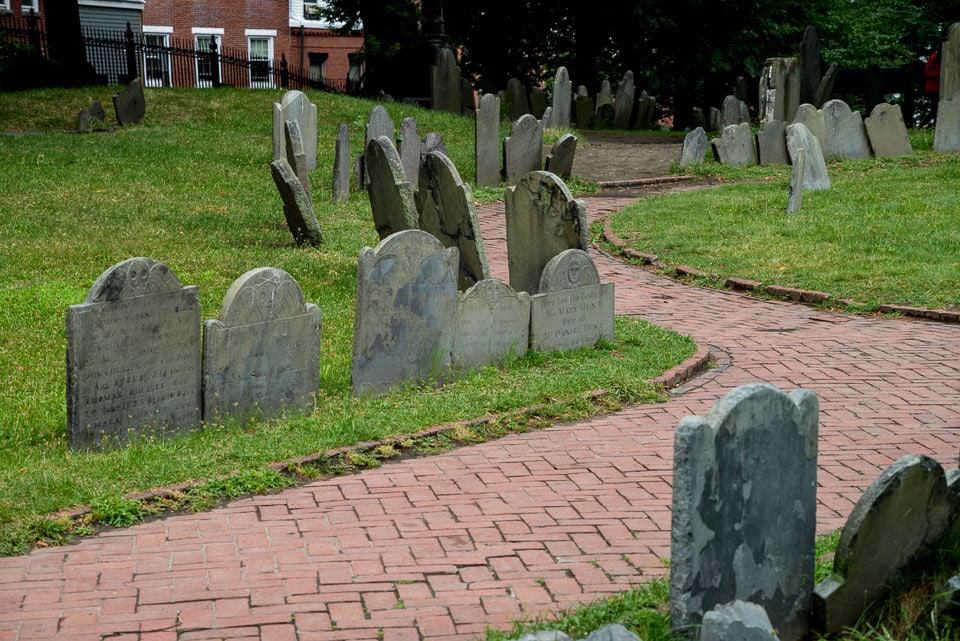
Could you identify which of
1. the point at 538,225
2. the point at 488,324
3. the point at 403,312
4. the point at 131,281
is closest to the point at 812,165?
the point at 538,225

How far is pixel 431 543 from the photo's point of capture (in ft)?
17.6

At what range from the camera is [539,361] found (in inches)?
339

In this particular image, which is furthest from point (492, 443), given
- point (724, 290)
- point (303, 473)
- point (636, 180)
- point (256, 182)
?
point (636, 180)

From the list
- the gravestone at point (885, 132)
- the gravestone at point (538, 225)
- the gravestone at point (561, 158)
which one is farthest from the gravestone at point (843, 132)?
the gravestone at point (538, 225)

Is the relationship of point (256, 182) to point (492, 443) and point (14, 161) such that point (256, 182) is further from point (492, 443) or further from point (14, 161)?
point (492, 443)

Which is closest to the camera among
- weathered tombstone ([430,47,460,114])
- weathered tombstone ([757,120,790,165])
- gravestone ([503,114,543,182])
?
gravestone ([503,114,543,182])

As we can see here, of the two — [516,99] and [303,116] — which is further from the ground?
[516,99]

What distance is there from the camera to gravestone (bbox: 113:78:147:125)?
74.8 ft

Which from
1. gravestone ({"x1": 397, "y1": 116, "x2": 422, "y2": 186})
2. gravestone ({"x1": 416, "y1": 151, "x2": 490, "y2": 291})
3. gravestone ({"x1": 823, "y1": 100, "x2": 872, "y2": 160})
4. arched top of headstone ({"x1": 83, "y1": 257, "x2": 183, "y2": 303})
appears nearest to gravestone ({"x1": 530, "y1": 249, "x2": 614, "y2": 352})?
gravestone ({"x1": 416, "y1": 151, "x2": 490, "y2": 291})

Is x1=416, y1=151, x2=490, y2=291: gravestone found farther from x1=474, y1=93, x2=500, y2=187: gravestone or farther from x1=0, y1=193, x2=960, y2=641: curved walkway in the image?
x1=474, y1=93, x2=500, y2=187: gravestone

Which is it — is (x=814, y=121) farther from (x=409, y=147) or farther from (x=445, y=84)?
(x=445, y=84)

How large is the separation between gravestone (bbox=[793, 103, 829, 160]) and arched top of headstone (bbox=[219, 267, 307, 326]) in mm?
14929

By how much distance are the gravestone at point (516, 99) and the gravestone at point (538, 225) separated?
20130 millimetres

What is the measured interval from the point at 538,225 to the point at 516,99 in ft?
68.4
